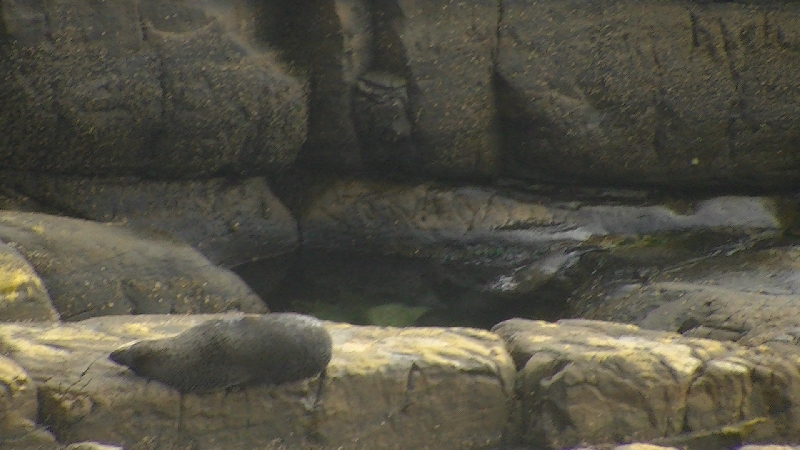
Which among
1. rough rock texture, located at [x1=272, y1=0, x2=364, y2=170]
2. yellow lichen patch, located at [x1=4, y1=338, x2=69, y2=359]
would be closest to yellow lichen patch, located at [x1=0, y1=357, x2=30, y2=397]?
yellow lichen patch, located at [x1=4, y1=338, x2=69, y2=359]

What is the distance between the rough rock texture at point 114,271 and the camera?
3922 mm

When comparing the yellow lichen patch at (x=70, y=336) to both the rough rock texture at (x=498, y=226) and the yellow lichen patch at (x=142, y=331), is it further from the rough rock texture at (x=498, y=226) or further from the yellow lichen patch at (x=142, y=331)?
the rough rock texture at (x=498, y=226)

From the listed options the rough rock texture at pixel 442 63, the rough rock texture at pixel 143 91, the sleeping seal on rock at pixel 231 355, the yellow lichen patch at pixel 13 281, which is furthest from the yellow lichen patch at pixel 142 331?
the rough rock texture at pixel 442 63

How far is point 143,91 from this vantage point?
4977mm

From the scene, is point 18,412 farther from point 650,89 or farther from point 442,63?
point 650,89

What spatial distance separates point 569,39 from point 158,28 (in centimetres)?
269

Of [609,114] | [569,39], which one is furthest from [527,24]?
[609,114]

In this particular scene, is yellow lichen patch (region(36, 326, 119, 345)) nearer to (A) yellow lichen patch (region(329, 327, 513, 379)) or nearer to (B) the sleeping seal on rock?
(B) the sleeping seal on rock

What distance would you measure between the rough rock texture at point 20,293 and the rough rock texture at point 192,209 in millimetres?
1458

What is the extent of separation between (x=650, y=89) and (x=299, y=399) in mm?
4178

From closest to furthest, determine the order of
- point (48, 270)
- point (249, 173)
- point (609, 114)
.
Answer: point (48, 270) < point (249, 173) < point (609, 114)

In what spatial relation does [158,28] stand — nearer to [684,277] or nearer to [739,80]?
[684,277]

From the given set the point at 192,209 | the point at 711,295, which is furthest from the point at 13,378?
the point at 711,295

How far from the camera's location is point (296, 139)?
5.78m
